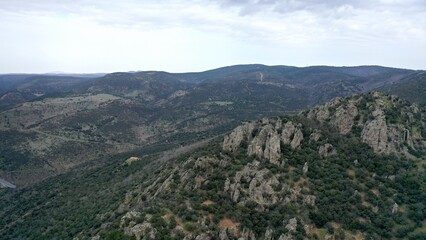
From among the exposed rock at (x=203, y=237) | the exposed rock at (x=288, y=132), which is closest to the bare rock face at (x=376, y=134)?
the exposed rock at (x=288, y=132)

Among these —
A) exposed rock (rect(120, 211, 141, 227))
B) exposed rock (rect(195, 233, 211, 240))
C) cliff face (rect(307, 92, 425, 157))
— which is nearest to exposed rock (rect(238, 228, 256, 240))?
exposed rock (rect(195, 233, 211, 240))

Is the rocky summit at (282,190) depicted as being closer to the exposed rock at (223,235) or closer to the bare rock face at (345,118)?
→ the exposed rock at (223,235)

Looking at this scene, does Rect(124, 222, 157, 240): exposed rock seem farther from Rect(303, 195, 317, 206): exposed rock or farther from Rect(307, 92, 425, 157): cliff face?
Rect(307, 92, 425, 157): cliff face

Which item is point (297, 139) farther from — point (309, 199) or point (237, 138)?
point (309, 199)

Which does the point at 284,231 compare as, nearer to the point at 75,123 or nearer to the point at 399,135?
the point at 399,135

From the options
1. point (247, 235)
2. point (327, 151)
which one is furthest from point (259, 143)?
point (247, 235)
